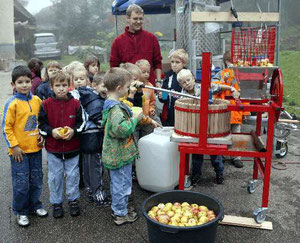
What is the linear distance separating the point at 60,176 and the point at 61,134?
1.68ft

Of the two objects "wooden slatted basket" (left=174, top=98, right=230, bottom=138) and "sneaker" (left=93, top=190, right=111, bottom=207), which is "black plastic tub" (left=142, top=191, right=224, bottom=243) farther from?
"sneaker" (left=93, top=190, right=111, bottom=207)

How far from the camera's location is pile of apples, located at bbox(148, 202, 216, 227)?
9.52ft

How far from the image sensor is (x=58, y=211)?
3742 mm

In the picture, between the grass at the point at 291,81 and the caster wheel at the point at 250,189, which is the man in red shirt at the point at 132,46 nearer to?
the caster wheel at the point at 250,189

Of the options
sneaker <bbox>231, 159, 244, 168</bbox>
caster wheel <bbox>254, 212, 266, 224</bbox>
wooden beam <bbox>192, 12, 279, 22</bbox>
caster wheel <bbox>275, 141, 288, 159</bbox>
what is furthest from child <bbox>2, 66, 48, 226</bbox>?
caster wheel <bbox>275, 141, 288, 159</bbox>

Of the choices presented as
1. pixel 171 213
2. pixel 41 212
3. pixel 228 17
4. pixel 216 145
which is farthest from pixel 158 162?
pixel 228 17

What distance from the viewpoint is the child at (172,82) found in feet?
15.3

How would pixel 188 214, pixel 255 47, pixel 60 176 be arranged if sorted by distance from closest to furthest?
pixel 188 214 → pixel 60 176 → pixel 255 47

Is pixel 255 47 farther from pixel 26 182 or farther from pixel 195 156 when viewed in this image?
pixel 26 182

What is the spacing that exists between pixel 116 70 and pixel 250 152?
1.50 metres

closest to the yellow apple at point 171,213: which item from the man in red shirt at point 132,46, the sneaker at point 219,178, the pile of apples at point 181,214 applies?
the pile of apples at point 181,214

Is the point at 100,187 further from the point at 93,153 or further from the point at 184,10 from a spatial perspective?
the point at 184,10

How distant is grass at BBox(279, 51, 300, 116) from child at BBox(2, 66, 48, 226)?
21.8ft

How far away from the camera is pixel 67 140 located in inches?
141
